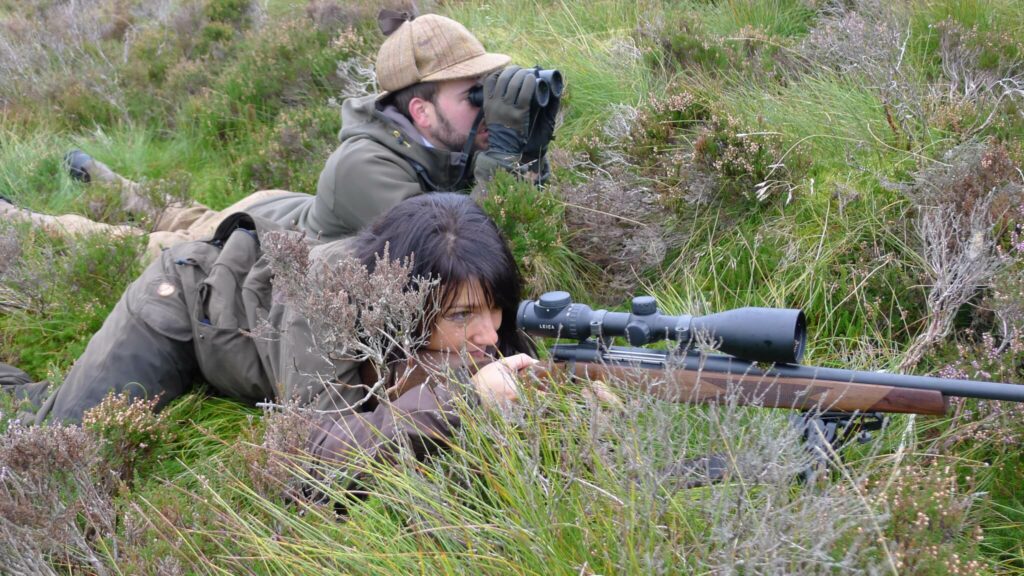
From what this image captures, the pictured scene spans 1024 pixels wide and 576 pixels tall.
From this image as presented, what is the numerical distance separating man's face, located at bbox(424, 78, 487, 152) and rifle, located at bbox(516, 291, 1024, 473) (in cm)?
261

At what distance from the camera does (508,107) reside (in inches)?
195

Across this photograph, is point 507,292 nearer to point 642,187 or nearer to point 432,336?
point 432,336

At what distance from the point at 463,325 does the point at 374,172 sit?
1927 millimetres

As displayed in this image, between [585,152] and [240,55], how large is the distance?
4.88 metres

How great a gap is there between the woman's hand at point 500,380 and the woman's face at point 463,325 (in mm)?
329

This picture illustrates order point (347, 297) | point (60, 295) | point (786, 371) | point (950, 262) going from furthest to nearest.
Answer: point (60, 295), point (950, 262), point (347, 297), point (786, 371)

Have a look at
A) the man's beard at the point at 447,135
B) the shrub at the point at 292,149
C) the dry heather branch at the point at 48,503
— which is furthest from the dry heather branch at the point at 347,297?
the shrub at the point at 292,149

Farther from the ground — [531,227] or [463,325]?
[463,325]

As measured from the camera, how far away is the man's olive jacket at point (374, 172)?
16.2 ft

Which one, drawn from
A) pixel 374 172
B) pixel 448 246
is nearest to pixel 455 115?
pixel 374 172

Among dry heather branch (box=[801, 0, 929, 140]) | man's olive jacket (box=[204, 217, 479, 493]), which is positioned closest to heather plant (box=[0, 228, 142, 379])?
man's olive jacket (box=[204, 217, 479, 493])

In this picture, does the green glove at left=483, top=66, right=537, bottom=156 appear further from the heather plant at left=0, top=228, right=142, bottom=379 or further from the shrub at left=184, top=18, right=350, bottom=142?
the shrub at left=184, top=18, right=350, bottom=142

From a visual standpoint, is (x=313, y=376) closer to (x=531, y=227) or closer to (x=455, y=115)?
(x=531, y=227)

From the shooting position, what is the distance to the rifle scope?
2414mm
